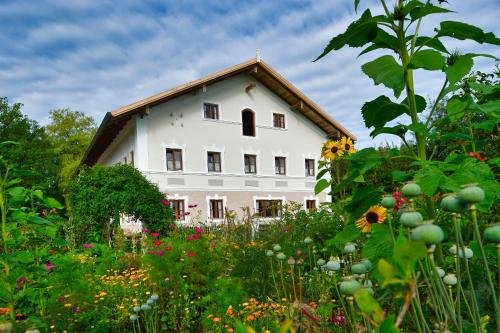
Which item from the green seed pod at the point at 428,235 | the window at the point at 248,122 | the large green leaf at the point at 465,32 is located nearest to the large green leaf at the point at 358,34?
the large green leaf at the point at 465,32

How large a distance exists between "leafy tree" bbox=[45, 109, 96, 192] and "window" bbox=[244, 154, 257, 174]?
20209 mm

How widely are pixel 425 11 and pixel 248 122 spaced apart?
17.0 metres

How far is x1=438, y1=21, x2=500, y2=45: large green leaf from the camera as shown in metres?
1.45

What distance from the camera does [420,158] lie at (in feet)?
4.87

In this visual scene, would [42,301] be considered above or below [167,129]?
below

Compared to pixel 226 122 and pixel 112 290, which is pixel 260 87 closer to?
pixel 226 122

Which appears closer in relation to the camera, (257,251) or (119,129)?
(257,251)

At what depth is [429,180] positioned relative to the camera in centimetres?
116

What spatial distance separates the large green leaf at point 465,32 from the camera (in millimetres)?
1451

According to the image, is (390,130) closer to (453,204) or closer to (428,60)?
(428,60)

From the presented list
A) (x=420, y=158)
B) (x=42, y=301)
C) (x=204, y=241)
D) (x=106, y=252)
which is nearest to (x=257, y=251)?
(x=204, y=241)

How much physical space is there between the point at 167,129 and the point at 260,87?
17.9ft

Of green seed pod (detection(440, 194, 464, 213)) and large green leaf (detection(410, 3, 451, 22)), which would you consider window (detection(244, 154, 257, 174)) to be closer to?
large green leaf (detection(410, 3, 451, 22))

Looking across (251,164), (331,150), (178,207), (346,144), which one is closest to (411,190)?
(331,150)
